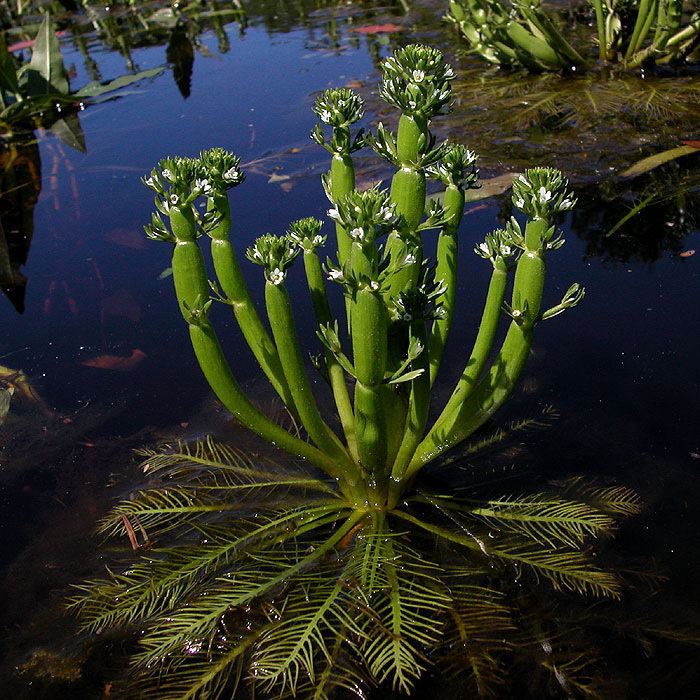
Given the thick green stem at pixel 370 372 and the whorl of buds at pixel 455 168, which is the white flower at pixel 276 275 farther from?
the whorl of buds at pixel 455 168

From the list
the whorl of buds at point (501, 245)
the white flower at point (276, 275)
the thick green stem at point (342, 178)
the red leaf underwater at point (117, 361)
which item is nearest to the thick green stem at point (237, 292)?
the white flower at point (276, 275)

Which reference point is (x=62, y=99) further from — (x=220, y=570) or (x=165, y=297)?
(x=220, y=570)

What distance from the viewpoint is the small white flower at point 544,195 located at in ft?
6.06

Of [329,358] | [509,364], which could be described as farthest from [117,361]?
[509,364]

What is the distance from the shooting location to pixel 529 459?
2.47 m

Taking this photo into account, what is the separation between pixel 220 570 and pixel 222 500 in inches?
12.0

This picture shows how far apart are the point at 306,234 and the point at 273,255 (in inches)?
8.2

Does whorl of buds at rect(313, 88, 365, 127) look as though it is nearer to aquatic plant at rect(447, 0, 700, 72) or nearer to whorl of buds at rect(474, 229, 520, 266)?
whorl of buds at rect(474, 229, 520, 266)

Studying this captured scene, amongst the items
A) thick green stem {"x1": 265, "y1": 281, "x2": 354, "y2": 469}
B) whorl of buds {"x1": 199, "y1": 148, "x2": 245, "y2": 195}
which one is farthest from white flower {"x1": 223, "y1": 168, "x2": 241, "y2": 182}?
thick green stem {"x1": 265, "y1": 281, "x2": 354, "y2": 469}

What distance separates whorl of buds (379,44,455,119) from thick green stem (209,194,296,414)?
1.71 feet

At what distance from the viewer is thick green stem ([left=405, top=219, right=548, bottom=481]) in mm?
1978

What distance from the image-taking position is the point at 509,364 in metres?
2.12

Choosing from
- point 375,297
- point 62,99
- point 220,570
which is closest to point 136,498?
point 220,570

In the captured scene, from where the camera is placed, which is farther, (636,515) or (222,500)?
(222,500)
